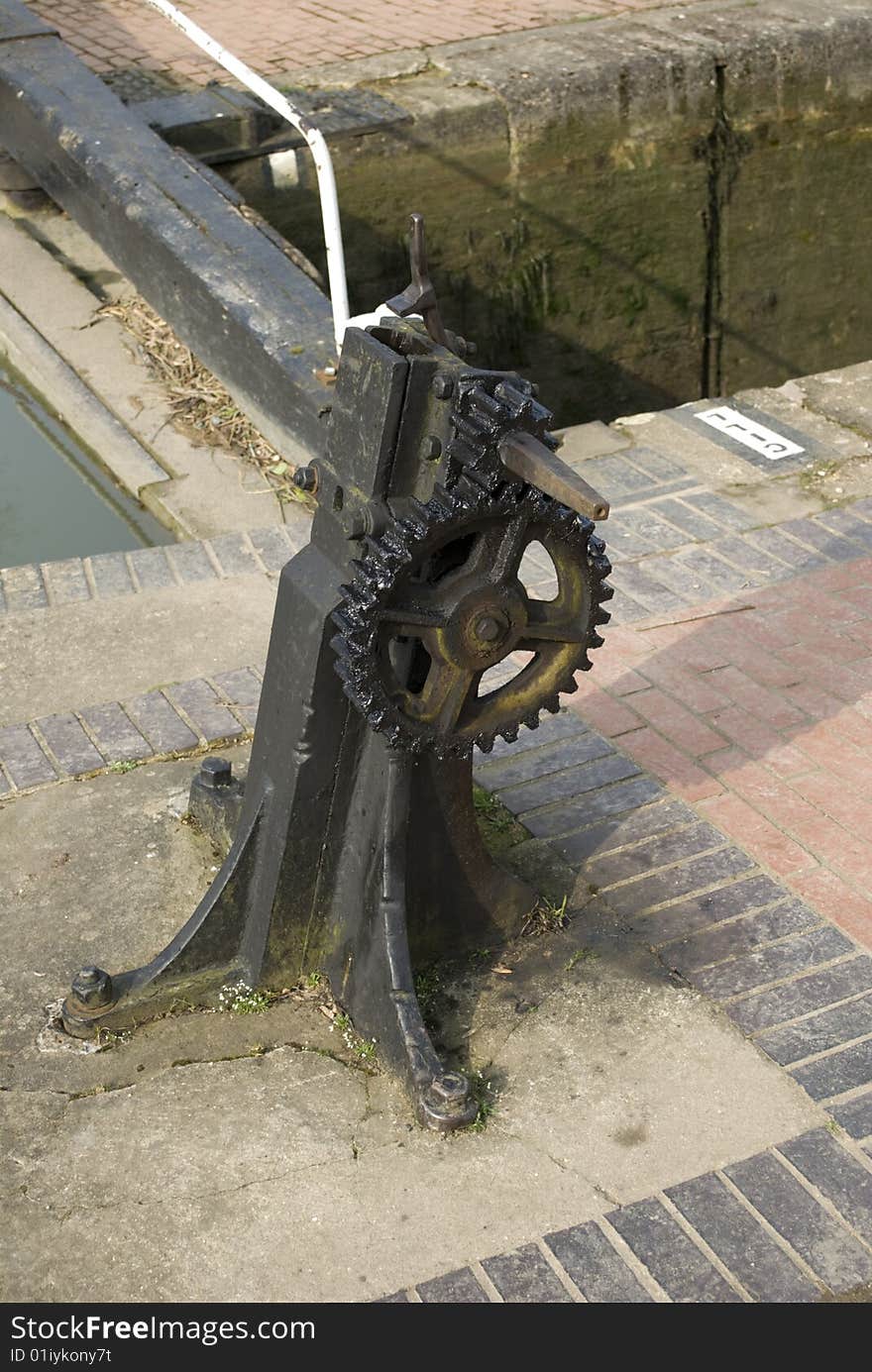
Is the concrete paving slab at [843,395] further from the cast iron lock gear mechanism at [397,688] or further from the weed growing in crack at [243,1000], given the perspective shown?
the weed growing in crack at [243,1000]

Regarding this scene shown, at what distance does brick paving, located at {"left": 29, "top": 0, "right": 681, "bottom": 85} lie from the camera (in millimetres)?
8867

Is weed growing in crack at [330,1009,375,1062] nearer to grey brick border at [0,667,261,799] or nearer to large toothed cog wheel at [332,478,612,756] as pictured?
large toothed cog wheel at [332,478,612,756]

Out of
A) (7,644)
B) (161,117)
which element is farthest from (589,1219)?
(161,117)

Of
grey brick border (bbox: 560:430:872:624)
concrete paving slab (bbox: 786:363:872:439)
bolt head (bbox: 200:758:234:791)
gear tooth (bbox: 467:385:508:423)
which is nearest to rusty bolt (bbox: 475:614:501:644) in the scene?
gear tooth (bbox: 467:385:508:423)

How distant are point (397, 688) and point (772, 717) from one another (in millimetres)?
1925

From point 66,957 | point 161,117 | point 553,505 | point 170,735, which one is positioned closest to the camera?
point 553,505

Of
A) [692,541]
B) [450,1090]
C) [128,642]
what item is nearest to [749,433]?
[692,541]

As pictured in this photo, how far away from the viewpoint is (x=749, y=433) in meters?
6.66

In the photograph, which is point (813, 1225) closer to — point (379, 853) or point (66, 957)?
point (379, 853)

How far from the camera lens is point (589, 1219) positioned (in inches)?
130

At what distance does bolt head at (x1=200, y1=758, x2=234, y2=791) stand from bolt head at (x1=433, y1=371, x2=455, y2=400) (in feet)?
5.03

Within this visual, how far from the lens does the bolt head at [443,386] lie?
10.3ft

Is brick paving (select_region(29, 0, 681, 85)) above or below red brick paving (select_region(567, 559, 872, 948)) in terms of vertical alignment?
above

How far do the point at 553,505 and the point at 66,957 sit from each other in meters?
1.72
